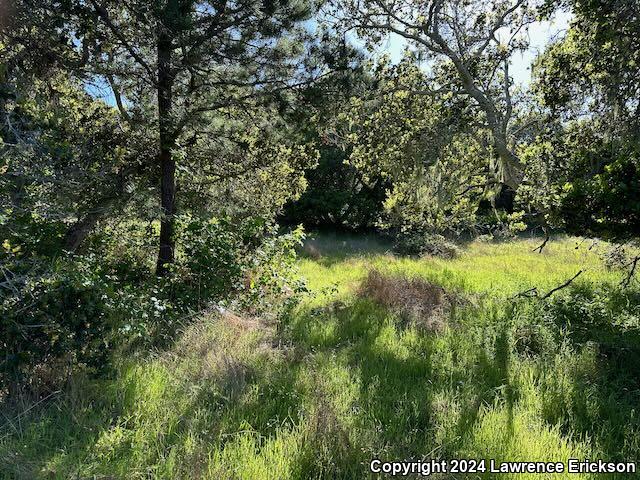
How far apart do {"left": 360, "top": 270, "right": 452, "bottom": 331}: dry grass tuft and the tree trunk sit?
11.9ft

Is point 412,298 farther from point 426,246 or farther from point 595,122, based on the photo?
point 426,246

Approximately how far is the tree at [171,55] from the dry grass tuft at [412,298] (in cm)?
376

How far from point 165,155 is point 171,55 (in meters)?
1.58

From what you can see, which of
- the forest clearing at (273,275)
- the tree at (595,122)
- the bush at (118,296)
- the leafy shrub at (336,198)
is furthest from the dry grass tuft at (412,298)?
the leafy shrub at (336,198)

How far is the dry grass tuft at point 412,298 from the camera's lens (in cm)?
570

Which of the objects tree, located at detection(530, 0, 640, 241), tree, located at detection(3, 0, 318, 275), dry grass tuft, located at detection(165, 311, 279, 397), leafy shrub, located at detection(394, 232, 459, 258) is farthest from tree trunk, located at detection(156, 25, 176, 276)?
leafy shrub, located at detection(394, 232, 459, 258)

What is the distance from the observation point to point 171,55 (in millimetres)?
5840

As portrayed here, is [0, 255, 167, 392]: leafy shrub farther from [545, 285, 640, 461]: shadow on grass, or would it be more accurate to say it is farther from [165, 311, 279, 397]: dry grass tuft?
[545, 285, 640, 461]: shadow on grass

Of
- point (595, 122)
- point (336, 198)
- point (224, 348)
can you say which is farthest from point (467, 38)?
point (336, 198)

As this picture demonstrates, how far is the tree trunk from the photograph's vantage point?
565 centimetres

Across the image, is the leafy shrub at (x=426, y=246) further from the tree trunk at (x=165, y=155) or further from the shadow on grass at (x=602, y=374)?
the tree trunk at (x=165, y=155)

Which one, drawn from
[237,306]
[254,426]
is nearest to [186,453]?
[254,426]

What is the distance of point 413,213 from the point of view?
16.2 meters

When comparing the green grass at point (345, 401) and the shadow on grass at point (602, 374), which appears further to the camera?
the shadow on grass at point (602, 374)
